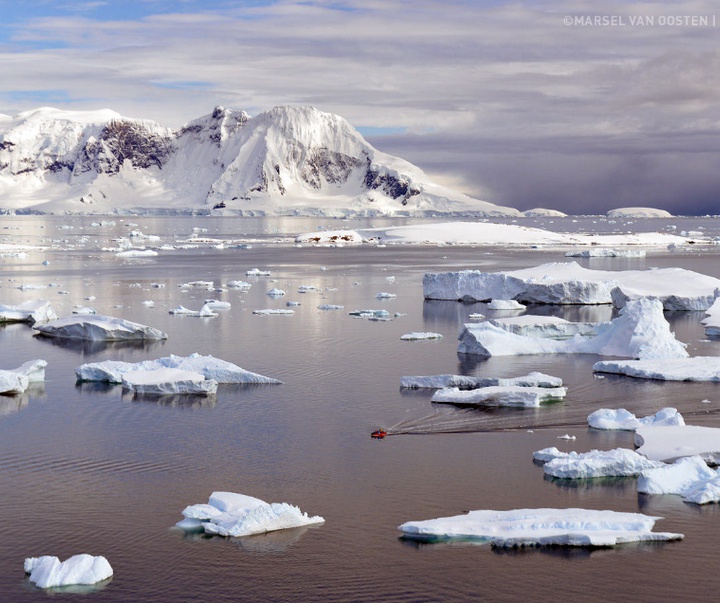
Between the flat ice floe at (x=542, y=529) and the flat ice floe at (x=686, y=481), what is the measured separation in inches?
37.4

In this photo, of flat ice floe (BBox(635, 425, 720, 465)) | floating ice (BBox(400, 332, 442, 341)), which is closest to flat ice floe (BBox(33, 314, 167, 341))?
floating ice (BBox(400, 332, 442, 341))

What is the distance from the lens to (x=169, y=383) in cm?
1644

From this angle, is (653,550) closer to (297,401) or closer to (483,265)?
(297,401)

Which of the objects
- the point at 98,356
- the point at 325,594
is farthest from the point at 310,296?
the point at 325,594

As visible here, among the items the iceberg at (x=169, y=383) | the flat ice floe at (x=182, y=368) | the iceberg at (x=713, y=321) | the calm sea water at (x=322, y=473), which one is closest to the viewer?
the calm sea water at (x=322, y=473)

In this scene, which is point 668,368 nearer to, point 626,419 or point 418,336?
point 626,419

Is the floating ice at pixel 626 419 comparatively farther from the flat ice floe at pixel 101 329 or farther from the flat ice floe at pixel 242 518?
the flat ice floe at pixel 101 329

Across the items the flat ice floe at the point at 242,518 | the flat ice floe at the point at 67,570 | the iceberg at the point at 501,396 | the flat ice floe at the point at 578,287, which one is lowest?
the flat ice floe at the point at 67,570

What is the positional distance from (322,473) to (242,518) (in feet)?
7.14

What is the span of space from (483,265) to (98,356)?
28431 mm

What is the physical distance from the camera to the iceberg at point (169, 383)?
16.4 m

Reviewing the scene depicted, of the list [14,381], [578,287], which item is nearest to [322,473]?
[14,381]

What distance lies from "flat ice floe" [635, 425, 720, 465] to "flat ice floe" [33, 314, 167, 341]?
40.2 ft

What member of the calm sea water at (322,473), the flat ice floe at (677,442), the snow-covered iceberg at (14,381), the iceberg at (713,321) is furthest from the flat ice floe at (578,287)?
the snow-covered iceberg at (14,381)
